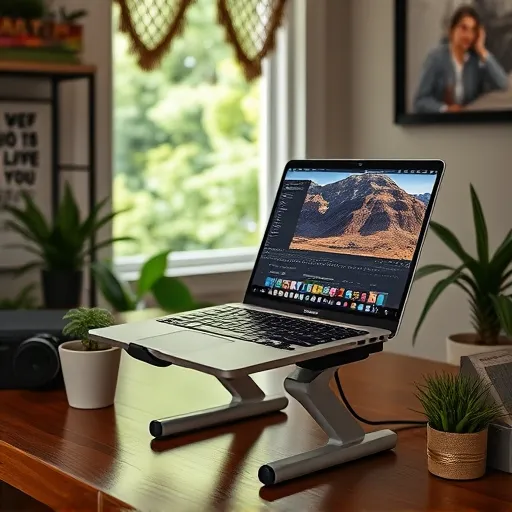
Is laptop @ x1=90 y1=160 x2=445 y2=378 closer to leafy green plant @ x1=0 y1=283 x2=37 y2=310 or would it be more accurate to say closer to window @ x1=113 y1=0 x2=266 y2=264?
leafy green plant @ x1=0 y1=283 x2=37 y2=310

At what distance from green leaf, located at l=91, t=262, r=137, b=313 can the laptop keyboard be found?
1.46 m

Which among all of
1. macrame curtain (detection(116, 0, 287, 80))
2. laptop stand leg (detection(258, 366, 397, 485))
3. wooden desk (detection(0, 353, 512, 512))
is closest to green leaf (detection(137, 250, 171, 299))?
macrame curtain (detection(116, 0, 287, 80))

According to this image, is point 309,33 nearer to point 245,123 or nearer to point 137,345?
point 245,123

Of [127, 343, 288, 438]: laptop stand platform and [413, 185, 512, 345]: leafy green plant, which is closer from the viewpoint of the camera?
[127, 343, 288, 438]: laptop stand platform

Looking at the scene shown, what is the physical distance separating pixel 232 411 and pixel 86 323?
291 millimetres

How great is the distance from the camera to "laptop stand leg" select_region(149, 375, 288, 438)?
55.1 inches

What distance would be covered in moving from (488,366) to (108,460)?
546mm

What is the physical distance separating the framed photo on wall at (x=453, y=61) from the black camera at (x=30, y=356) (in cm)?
227

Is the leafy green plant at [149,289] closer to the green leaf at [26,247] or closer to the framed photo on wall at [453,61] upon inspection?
the green leaf at [26,247]

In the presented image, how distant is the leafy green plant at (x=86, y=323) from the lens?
156 cm

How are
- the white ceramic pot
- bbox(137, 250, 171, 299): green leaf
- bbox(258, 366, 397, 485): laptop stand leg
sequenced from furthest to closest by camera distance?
bbox(137, 250, 171, 299): green leaf
the white ceramic pot
bbox(258, 366, 397, 485): laptop stand leg

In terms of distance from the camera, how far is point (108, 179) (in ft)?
11.2

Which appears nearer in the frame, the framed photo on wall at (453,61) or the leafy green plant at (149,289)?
A: the leafy green plant at (149,289)

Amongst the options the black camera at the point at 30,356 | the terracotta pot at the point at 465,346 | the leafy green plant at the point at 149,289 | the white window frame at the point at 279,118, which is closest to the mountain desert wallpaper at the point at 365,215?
the black camera at the point at 30,356
